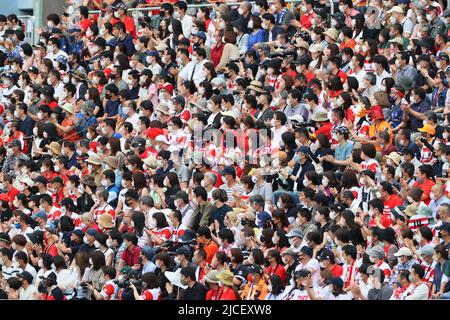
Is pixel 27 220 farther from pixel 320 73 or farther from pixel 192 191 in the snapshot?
pixel 320 73

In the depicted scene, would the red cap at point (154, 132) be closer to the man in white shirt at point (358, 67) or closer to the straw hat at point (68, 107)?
the straw hat at point (68, 107)

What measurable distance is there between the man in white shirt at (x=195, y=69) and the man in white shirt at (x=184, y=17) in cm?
134

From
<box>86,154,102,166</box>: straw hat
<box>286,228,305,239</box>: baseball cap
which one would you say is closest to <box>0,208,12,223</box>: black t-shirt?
<box>86,154,102,166</box>: straw hat

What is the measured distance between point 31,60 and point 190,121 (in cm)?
508

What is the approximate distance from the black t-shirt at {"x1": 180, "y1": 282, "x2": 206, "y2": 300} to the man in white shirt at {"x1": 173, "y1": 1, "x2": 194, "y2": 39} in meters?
7.30

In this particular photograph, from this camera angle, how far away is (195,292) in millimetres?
19609

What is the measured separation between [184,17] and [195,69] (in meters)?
1.78

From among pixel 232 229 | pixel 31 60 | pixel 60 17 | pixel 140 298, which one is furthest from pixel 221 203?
pixel 60 17

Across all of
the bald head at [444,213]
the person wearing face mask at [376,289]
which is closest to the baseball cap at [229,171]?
the bald head at [444,213]

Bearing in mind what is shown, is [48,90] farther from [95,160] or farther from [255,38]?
[255,38]

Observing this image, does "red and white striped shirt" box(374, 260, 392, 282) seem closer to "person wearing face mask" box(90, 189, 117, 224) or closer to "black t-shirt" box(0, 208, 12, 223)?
"person wearing face mask" box(90, 189, 117, 224)

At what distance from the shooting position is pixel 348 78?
74.5 feet

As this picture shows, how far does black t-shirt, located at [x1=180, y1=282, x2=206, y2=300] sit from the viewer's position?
1953 centimetres

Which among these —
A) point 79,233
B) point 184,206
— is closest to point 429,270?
point 184,206
